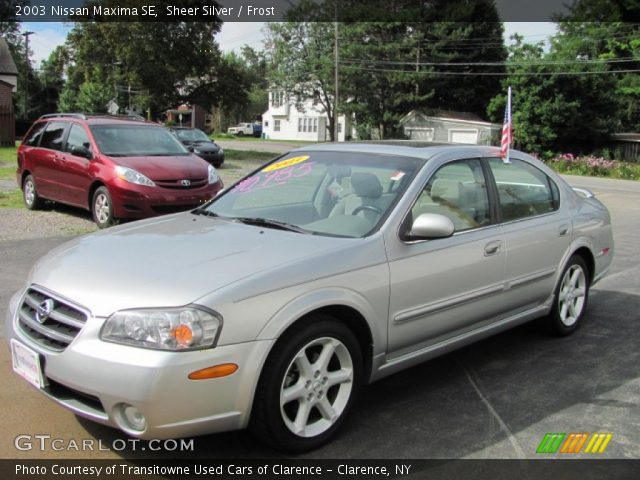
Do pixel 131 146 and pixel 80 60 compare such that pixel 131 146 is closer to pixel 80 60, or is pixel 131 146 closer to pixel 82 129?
pixel 82 129

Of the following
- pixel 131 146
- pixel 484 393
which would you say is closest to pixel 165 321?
pixel 484 393

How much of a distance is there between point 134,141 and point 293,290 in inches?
314

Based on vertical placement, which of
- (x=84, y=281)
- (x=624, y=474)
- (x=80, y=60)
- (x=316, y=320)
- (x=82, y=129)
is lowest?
A: (x=624, y=474)

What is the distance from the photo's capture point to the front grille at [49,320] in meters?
3.05

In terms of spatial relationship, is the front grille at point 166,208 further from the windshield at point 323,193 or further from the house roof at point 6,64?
the house roof at point 6,64

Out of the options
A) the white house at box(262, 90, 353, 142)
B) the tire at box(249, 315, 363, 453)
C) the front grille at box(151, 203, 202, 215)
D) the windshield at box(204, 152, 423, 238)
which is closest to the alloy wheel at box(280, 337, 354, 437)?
the tire at box(249, 315, 363, 453)

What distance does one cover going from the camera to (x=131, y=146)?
33.7 feet

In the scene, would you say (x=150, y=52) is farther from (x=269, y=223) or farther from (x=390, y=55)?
(x=269, y=223)

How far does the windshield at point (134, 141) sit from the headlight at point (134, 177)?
641 mm

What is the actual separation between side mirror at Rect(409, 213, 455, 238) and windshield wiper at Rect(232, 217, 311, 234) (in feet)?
2.14

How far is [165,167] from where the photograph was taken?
9641 mm

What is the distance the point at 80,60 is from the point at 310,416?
3857cm

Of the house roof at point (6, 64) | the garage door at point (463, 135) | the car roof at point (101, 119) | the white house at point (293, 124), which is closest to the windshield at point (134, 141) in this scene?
the car roof at point (101, 119)

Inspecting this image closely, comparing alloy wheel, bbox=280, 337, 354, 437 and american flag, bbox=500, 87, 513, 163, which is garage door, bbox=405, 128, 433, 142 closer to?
american flag, bbox=500, 87, 513, 163
